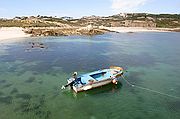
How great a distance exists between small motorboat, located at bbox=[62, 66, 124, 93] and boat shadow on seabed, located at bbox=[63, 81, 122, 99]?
44 centimetres

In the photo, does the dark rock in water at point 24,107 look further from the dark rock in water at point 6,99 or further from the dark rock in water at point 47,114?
the dark rock in water at point 47,114

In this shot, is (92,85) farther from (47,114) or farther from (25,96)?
(47,114)

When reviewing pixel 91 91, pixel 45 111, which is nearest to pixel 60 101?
pixel 45 111

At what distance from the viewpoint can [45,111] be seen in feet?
73.5

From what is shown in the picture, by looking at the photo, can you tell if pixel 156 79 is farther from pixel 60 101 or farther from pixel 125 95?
pixel 60 101

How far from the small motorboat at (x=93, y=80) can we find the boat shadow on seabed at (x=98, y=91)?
44 centimetres

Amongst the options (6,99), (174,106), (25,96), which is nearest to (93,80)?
(25,96)

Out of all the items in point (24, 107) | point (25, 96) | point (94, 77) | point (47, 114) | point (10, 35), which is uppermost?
point (10, 35)

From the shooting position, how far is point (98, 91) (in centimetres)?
2873

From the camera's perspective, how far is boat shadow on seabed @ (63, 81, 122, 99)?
2739 cm

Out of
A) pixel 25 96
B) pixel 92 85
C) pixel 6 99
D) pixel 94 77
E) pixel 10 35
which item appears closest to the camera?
pixel 6 99

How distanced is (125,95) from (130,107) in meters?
3.56

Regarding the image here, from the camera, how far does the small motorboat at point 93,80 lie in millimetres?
A: 27891

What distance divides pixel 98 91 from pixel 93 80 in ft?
4.93
